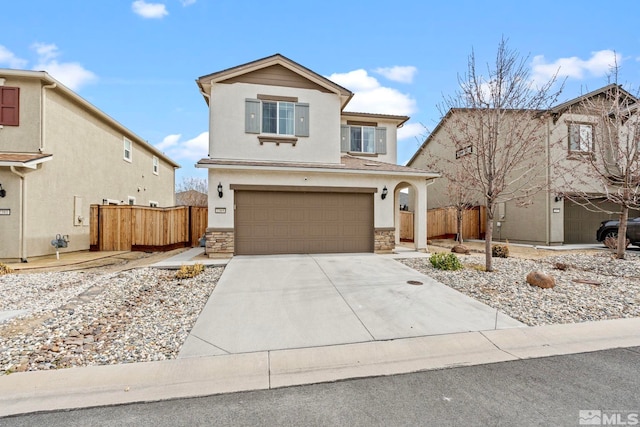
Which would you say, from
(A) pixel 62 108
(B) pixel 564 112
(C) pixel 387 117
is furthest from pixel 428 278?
(A) pixel 62 108

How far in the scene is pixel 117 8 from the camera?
938 centimetres

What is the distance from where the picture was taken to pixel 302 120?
11375 mm

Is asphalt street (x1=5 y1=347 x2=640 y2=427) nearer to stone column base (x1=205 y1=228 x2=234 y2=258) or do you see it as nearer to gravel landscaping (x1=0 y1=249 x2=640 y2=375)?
gravel landscaping (x1=0 y1=249 x2=640 y2=375)

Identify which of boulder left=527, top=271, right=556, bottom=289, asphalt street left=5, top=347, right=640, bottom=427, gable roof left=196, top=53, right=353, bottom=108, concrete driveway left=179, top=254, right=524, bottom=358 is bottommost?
asphalt street left=5, top=347, right=640, bottom=427

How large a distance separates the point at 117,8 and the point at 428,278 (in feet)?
41.2

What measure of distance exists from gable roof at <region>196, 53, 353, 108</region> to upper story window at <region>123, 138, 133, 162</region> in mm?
7052

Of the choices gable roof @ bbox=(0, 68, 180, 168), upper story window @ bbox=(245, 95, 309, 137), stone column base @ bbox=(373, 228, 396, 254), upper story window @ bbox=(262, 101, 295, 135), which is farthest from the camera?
upper story window @ bbox=(262, 101, 295, 135)

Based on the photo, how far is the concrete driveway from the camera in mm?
4121

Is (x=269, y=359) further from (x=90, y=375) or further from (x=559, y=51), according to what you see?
(x=559, y=51)

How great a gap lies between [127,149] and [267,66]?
10.1 meters

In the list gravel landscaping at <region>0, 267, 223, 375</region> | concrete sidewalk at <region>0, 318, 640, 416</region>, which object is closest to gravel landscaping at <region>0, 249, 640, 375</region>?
gravel landscaping at <region>0, 267, 223, 375</region>

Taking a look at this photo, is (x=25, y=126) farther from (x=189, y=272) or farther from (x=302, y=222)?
(x=302, y=222)

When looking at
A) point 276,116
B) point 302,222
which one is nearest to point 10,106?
point 276,116

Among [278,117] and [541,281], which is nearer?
[541,281]
